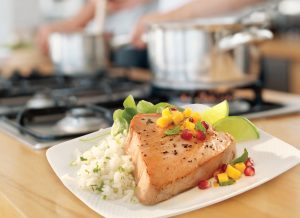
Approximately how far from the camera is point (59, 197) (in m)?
0.68

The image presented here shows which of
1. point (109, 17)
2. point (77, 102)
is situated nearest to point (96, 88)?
point (77, 102)

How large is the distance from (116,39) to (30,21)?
314cm

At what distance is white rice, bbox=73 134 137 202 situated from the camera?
26.1 inches

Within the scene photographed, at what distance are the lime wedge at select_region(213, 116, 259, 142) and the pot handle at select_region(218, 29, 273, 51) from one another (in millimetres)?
430

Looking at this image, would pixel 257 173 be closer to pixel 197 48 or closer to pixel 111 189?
pixel 111 189

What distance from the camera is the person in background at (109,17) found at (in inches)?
90.4

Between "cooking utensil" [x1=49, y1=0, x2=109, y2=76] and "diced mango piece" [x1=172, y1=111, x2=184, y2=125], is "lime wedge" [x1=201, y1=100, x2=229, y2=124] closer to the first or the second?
"diced mango piece" [x1=172, y1=111, x2=184, y2=125]

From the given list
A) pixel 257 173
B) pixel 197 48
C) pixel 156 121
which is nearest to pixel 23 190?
pixel 156 121

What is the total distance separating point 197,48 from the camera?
124cm

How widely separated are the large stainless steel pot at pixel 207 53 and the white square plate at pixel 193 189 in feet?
1.46

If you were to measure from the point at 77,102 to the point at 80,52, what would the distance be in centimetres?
50

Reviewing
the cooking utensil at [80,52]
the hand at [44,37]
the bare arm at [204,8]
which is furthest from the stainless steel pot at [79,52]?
the hand at [44,37]

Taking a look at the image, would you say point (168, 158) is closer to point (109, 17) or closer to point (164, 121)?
point (164, 121)

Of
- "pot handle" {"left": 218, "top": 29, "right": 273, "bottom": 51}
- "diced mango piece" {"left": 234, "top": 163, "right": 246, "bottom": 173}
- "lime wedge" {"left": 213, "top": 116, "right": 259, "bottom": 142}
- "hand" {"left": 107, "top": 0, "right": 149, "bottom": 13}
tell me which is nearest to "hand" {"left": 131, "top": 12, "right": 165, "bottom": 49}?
"pot handle" {"left": 218, "top": 29, "right": 273, "bottom": 51}
